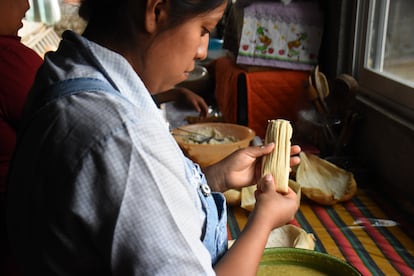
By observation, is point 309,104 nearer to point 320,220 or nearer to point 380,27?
point 380,27

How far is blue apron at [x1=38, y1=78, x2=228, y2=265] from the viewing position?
0.50 m

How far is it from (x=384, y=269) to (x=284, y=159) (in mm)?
358

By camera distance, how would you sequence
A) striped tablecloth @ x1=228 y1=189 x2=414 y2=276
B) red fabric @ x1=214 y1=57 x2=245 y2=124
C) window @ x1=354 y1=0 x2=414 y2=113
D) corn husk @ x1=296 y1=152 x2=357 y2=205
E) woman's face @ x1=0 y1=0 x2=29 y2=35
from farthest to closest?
red fabric @ x1=214 y1=57 x2=245 y2=124, window @ x1=354 y1=0 x2=414 y2=113, corn husk @ x1=296 y1=152 x2=357 y2=205, woman's face @ x1=0 y1=0 x2=29 y2=35, striped tablecloth @ x1=228 y1=189 x2=414 y2=276

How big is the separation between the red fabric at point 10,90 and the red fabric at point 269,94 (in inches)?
40.5

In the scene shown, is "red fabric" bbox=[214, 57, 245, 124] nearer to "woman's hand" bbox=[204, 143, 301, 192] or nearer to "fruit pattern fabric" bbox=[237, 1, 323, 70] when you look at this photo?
"fruit pattern fabric" bbox=[237, 1, 323, 70]

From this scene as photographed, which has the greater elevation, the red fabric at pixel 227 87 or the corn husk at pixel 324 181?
the red fabric at pixel 227 87

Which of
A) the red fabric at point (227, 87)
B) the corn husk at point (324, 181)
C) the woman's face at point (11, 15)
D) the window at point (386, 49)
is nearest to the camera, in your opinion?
the woman's face at point (11, 15)

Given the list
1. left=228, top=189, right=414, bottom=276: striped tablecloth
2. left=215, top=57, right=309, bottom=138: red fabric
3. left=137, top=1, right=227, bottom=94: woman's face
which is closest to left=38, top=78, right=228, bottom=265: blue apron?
left=137, top=1, right=227, bottom=94: woman's face

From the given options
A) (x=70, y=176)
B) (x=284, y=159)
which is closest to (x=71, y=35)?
(x=70, y=176)

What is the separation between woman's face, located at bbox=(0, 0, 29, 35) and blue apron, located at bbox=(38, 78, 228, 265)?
0.76m

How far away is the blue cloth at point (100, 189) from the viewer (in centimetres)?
47

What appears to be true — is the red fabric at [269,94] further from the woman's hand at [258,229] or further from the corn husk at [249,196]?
the woman's hand at [258,229]

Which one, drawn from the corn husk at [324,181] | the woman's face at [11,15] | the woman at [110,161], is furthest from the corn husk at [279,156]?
the woman's face at [11,15]

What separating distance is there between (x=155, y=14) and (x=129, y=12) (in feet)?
0.12
